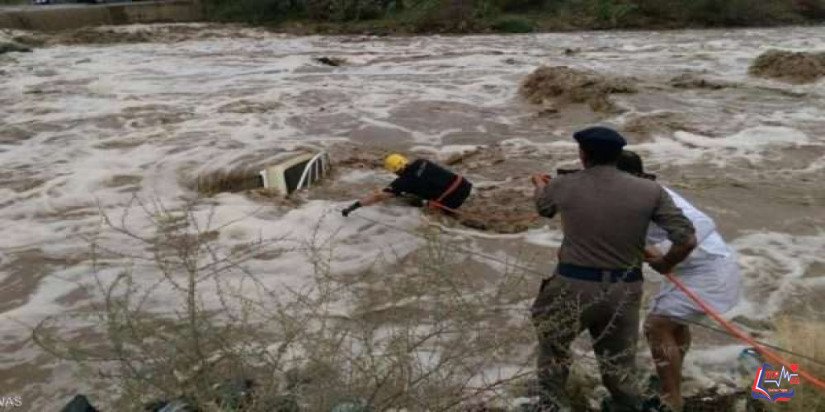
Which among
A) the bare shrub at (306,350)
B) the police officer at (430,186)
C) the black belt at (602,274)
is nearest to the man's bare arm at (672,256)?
the black belt at (602,274)

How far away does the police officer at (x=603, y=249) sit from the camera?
11.3 ft

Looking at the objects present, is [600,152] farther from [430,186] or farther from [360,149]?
[360,149]

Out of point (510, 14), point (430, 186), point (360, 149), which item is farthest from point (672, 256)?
point (510, 14)

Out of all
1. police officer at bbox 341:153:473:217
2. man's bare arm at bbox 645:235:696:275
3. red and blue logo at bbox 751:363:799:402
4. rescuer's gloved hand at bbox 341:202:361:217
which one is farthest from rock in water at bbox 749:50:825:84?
man's bare arm at bbox 645:235:696:275

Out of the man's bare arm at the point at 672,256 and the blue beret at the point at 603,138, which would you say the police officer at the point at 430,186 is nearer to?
the man's bare arm at the point at 672,256

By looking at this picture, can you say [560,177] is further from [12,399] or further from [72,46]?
[72,46]

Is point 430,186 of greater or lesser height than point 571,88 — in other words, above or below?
above

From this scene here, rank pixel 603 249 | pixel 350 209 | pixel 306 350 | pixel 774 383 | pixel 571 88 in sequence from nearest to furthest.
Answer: pixel 306 350
pixel 603 249
pixel 774 383
pixel 350 209
pixel 571 88

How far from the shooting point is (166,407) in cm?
318

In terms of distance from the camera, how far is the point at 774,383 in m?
3.82

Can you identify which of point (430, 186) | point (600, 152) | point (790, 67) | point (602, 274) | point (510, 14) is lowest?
point (510, 14)

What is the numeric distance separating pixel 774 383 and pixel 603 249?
120 cm

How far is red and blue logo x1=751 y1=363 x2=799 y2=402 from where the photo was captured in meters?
3.71

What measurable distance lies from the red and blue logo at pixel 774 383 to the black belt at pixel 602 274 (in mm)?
916
